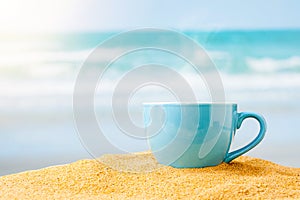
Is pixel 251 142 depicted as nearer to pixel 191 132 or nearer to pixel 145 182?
pixel 191 132

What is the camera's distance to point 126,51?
1323 mm

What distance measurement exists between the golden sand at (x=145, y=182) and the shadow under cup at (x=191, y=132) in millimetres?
30

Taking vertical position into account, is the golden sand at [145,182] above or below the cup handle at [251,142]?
below

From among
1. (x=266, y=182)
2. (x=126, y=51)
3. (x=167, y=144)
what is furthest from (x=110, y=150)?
(x=266, y=182)

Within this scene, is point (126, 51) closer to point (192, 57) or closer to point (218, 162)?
point (192, 57)

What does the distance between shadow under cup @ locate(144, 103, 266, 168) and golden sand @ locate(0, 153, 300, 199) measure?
30 mm

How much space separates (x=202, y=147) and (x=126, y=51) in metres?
0.38

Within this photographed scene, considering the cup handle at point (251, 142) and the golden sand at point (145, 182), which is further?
the cup handle at point (251, 142)

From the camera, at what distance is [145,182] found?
1.09 meters

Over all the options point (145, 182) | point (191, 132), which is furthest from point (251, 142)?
point (145, 182)

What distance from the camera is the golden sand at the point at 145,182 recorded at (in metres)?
0.99

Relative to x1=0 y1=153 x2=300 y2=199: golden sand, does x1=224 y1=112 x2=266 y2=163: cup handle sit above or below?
above

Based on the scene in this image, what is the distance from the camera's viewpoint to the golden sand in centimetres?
99

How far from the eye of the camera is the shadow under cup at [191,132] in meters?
1.16
